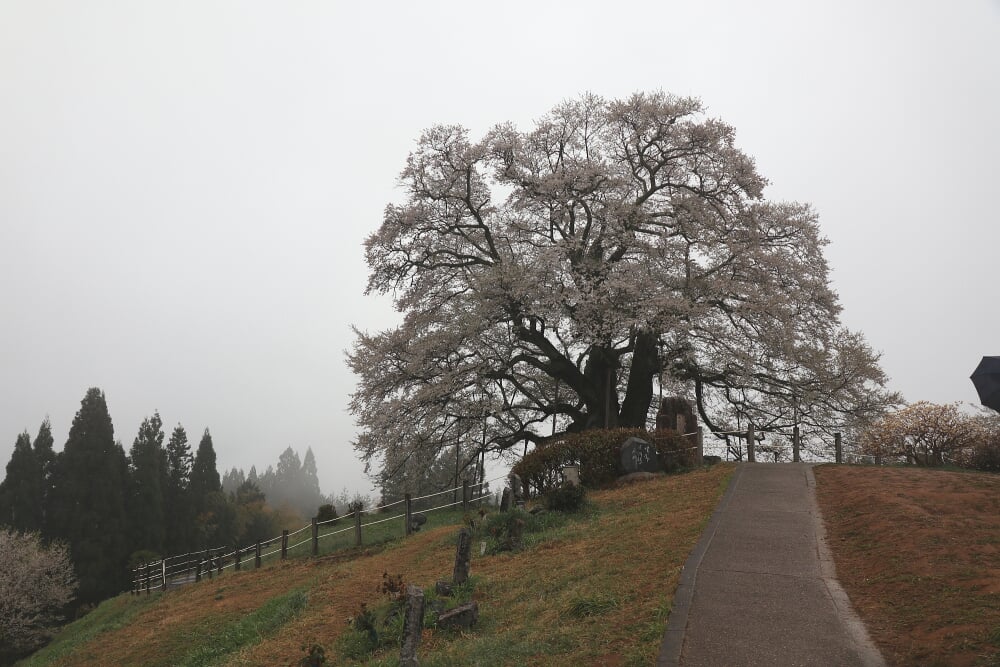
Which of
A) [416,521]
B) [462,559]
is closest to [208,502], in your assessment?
[416,521]

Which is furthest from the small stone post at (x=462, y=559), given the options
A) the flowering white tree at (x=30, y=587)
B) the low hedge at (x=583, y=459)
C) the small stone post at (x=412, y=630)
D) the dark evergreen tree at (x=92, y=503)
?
the dark evergreen tree at (x=92, y=503)

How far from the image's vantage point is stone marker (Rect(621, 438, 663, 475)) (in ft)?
59.4

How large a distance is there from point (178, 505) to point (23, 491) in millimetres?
11737

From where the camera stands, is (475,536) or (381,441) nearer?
(475,536)

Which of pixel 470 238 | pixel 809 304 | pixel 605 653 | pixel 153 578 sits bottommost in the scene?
pixel 153 578

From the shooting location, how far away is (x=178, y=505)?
57.5 m

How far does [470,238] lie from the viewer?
965 inches

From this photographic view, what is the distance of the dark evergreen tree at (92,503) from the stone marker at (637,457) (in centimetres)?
4425

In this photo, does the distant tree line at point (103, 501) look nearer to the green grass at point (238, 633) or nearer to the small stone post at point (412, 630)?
the green grass at point (238, 633)

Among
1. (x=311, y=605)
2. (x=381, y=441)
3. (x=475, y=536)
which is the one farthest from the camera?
(x=381, y=441)

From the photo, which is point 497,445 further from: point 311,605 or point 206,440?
point 206,440

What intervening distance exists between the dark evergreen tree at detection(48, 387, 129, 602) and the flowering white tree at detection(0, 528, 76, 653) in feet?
5.10

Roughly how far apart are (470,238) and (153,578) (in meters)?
22.5

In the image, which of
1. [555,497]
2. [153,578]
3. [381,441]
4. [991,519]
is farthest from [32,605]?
[991,519]
